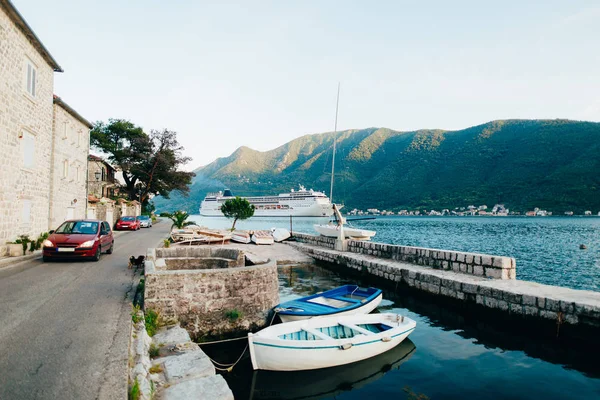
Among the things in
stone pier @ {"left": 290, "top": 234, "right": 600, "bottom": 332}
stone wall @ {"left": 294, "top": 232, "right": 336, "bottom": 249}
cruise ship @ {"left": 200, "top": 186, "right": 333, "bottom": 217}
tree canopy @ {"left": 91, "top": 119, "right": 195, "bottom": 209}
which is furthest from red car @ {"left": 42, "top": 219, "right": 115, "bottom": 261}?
cruise ship @ {"left": 200, "top": 186, "right": 333, "bottom": 217}

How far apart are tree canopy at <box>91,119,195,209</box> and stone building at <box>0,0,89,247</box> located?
103 ft

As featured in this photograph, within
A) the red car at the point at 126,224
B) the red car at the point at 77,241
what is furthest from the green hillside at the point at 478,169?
the red car at the point at 77,241

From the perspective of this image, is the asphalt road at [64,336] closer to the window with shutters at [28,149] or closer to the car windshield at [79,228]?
the car windshield at [79,228]

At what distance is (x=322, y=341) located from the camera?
6691 millimetres

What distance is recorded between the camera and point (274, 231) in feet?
97.2

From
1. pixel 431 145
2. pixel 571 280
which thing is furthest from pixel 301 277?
pixel 431 145

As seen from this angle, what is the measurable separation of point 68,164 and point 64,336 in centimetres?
2007

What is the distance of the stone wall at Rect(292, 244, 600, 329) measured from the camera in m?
8.27

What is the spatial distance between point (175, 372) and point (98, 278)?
6.00 m

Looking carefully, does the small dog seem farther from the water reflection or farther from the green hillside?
the green hillside

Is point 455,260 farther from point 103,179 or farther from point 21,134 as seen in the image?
point 103,179

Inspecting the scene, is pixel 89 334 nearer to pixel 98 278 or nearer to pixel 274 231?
pixel 98 278

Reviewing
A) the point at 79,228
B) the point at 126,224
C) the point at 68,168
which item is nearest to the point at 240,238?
A: the point at 68,168

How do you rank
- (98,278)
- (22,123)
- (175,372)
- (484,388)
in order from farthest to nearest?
(22,123), (98,278), (484,388), (175,372)
